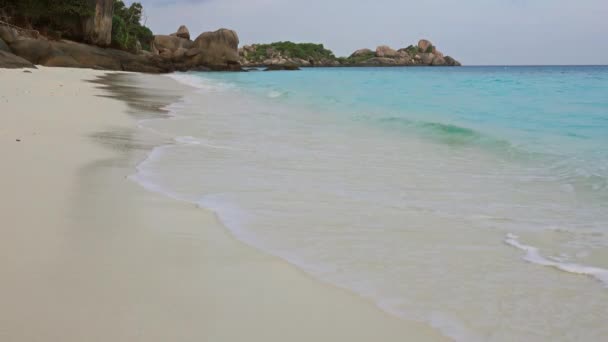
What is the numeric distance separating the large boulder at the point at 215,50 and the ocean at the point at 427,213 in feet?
173

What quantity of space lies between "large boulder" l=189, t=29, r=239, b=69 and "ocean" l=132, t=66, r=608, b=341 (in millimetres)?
52876

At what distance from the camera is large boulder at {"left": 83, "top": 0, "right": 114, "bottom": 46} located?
136 ft

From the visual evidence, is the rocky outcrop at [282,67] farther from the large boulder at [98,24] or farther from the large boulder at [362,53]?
the large boulder at [362,53]

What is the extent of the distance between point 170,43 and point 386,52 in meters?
79.8

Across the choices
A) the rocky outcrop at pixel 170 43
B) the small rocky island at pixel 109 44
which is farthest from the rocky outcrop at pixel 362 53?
the rocky outcrop at pixel 170 43

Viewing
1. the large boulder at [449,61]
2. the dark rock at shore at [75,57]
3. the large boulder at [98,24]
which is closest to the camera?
the dark rock at shore at [75,57]

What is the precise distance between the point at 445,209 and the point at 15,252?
8.65 feet

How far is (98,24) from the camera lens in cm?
4184

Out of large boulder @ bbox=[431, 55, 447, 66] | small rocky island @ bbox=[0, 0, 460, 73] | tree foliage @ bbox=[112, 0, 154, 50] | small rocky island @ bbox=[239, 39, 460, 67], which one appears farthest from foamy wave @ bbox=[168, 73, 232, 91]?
large boulder @ bbox=[431, 55, 447, 66]

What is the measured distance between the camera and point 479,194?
4461mm

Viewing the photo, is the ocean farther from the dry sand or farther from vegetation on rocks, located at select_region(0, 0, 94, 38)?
vegetation on rocks, located at select_region(0, 0, 94, 38)

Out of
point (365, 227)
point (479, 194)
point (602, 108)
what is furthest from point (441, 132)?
point (602, 108)

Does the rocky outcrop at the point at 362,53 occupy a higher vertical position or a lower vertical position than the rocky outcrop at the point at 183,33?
higher

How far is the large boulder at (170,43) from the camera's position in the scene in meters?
63.8
